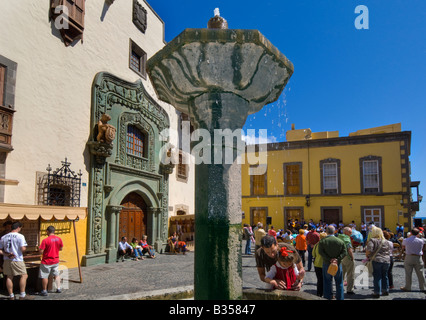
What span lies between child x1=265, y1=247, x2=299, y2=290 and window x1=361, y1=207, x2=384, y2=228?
22.6m

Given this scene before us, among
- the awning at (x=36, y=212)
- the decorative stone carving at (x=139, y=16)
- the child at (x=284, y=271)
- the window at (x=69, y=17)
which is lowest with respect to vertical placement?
the child at (x=284, y=271)

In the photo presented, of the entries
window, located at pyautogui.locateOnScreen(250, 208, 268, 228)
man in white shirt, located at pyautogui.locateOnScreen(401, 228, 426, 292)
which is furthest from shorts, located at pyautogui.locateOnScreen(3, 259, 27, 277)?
window, located at pyautogui.locateOnScreen(250, 208, 268, 228)

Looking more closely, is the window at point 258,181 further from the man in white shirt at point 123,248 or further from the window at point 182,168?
the man in white shirt at point 123,248

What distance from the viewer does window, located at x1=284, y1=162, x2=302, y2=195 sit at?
26.9 metres

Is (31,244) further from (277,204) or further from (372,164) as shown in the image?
(372,164)

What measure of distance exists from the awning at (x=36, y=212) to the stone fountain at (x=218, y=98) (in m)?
5.17

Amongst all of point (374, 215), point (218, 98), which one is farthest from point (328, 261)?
point (374, 215)

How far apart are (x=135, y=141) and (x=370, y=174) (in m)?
18.7

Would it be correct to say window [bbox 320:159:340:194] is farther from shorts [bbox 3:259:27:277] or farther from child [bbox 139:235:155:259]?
shorts [bbox 3:259:27:277]

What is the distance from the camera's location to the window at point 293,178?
88.2 ft

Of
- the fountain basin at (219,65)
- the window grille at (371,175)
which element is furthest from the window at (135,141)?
the window grille at (371,175)

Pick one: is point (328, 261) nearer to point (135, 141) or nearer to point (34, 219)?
point (34, 219)

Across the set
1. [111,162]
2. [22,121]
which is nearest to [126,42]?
[111,162]

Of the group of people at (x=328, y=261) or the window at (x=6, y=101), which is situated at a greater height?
the window at (x=6, y=101)
